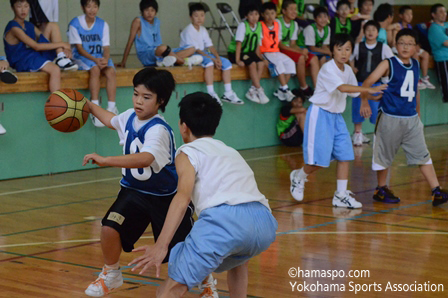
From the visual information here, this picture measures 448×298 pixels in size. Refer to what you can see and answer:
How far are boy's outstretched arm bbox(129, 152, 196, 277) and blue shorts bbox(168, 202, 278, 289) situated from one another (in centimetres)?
9

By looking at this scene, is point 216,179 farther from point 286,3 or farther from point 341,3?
point 341,3

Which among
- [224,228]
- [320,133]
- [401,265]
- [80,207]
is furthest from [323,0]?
[224,228]

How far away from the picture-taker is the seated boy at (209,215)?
331cm

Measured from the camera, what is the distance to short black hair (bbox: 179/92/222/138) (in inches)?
140

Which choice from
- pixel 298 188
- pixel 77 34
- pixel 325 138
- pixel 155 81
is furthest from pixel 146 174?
pixel 77 34

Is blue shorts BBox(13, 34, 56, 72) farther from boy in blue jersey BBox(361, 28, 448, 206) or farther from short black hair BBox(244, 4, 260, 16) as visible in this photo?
boy in blue jersey BBox(361, 28, 448, 206)

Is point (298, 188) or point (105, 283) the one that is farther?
point (298, 188)

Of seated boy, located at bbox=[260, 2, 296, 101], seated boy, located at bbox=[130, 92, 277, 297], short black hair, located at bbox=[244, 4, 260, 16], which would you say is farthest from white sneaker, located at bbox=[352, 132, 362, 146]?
seated boy, located at bbox=[130, 92, 277, 297]

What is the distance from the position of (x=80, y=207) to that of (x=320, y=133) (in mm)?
2211

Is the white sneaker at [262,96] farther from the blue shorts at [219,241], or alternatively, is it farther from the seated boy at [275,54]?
the blue shorts at [219,241]

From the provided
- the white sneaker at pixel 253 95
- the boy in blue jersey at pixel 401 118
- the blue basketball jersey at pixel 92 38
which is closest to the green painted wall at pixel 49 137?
the white sneaker at pixel 253 95

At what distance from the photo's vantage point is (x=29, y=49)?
332 inches

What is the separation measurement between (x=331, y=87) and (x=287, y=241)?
175 centimetres

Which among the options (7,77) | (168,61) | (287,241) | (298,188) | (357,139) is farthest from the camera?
(357,139)
